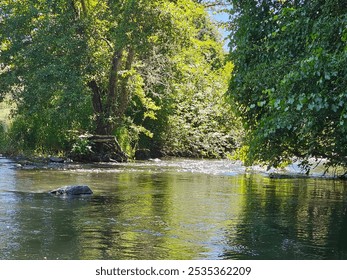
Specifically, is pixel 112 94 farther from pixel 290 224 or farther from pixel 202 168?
pixel 290 224

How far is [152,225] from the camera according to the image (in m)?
14.5

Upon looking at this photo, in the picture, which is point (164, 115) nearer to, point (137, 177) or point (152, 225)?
point (137, 177)

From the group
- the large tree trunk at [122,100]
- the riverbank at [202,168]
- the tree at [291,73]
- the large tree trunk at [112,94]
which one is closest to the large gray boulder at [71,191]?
the tree at [291,73]

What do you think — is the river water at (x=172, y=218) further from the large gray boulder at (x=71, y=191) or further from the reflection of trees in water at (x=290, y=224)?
the large gray boulder at (x=71, y=191)

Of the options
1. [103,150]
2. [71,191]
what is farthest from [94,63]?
[71,191]

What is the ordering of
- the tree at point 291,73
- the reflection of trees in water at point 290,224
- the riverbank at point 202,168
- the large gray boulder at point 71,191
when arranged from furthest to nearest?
the riverbank at point 202,168
the large gray boulder at point 71,191
the reflection of trees in water at point 290,224
the tree at point 291,73

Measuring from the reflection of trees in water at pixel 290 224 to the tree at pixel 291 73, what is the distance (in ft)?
4.56

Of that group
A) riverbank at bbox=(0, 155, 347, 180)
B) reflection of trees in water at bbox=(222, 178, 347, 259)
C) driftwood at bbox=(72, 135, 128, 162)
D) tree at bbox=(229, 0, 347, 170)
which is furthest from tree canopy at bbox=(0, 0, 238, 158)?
tree at bbox=(229, 0, 347, 170)

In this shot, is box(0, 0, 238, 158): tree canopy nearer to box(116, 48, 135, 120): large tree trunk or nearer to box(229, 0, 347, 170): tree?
box(116, 48, 135, 120): large tree trunk

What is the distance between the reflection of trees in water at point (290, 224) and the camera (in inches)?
477

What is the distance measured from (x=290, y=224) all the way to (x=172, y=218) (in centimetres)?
287

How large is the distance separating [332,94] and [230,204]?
24.4 ft

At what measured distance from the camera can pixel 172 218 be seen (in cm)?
1558
